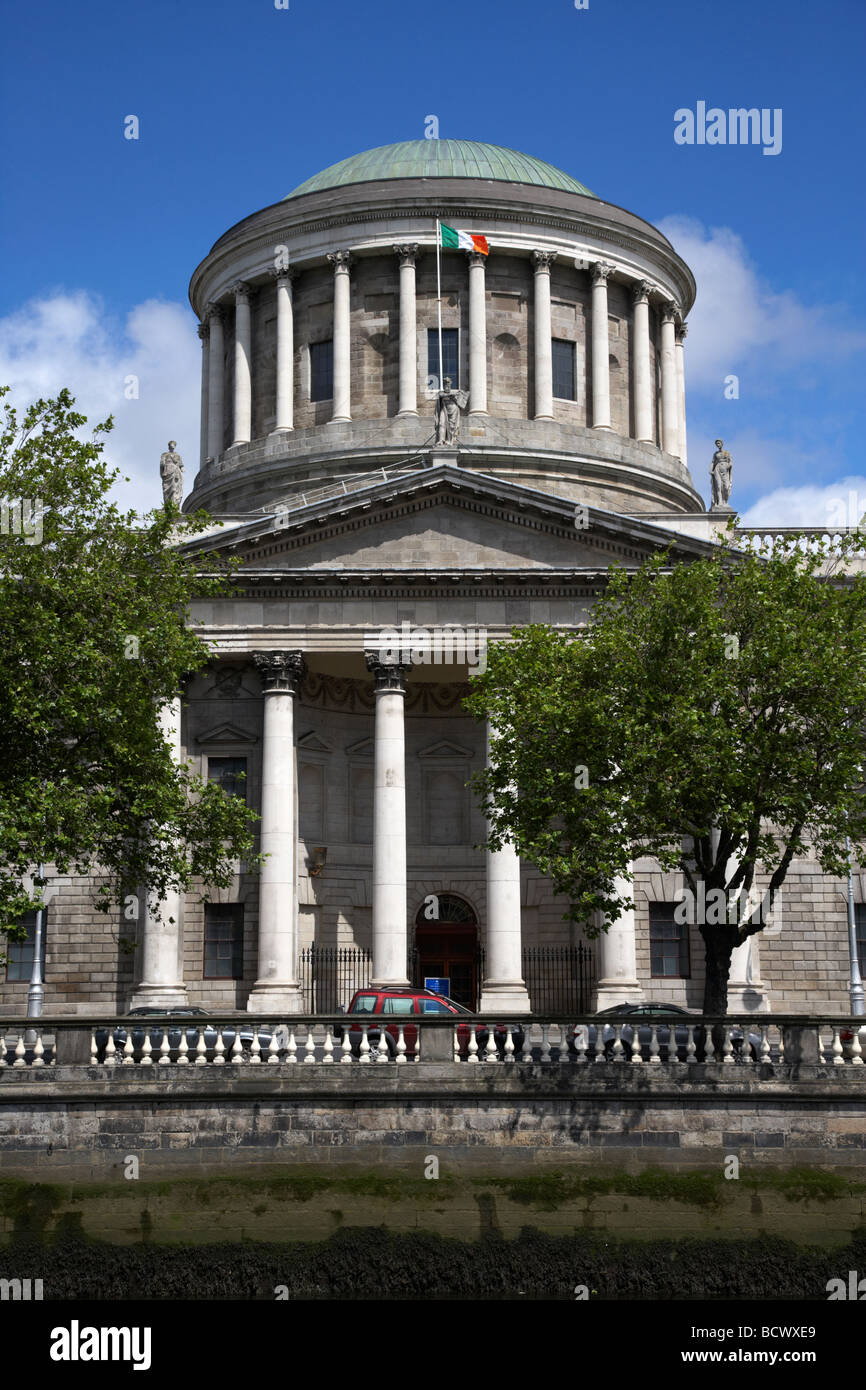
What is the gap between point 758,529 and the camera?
1698 inches

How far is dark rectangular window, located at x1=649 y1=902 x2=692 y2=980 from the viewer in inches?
1674

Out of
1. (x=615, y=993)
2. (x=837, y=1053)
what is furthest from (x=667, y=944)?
(x=837, y=1053)

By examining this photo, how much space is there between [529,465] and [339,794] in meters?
13.2

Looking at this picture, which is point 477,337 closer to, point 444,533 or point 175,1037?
point 444,533

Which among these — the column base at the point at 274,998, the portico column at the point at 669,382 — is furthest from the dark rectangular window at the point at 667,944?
the portico column at the point at 669,382

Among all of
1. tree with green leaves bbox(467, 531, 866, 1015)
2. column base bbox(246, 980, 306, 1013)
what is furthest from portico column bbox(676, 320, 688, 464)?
tree with green leaves bbox(467, 531, 866, 1015)

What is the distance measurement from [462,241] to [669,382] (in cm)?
1087

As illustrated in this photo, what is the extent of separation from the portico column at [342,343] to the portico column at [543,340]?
A: 6503mm

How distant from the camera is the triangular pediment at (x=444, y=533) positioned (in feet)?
133
